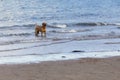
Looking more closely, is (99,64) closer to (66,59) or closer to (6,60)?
(66,59)

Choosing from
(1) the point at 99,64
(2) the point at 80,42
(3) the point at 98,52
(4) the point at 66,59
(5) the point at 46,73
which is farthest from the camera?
(2) the point at 80,42

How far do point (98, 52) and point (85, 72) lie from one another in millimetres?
3706

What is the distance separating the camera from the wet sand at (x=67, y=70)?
9.95 meters

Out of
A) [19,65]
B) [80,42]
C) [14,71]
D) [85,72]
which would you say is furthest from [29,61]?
[80,42]

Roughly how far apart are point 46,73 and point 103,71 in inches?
56.8

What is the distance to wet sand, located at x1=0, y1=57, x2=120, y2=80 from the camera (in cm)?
995

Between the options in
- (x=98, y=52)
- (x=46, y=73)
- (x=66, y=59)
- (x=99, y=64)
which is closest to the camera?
(x=46, y=73)

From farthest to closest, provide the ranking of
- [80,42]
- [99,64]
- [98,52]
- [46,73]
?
[80,42]
[98,52]
[99,64]
[46,73]

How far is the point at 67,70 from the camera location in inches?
426

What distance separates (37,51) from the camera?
48.2ft

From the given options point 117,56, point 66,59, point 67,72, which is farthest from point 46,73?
point 117,56

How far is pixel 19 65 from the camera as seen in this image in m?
11.6

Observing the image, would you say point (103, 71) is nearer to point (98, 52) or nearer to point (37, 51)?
point (98, 52)

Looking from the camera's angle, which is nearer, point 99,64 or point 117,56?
point 99,64
